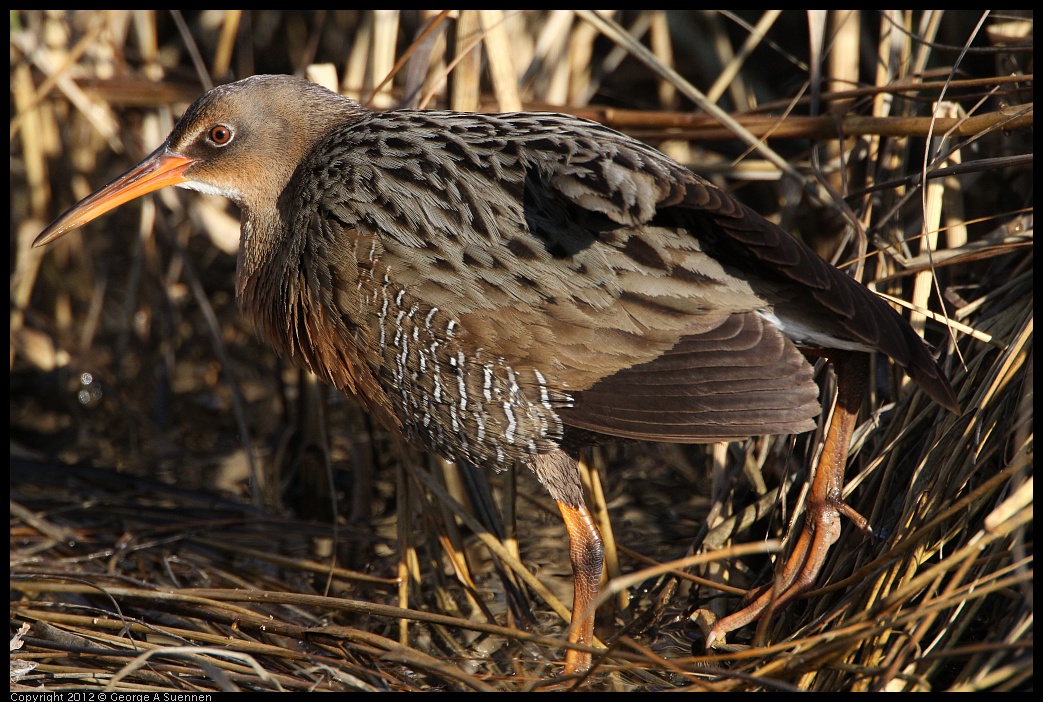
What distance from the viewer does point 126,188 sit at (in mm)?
2961

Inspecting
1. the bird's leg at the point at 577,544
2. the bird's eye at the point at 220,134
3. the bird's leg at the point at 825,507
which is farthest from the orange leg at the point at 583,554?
the bird's eye at the point at 220,134

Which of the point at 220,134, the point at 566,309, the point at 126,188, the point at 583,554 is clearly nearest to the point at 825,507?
the point at 583,554

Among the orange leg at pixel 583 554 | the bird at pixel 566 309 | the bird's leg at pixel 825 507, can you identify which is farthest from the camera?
the orange leg at pixel 583 554

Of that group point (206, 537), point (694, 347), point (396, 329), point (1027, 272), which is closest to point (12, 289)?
point (206, 537)

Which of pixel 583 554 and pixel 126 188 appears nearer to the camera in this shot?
pixel 583 554

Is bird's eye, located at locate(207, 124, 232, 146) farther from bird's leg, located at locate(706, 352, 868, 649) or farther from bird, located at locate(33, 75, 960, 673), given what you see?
bird's leg, located at locate(706, 352, 868, 649)

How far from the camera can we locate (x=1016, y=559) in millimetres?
2018

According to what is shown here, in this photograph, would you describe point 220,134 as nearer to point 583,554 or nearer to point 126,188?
point 126,188

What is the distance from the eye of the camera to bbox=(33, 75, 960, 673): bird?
88.5 inches

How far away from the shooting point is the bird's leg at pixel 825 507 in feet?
8.24

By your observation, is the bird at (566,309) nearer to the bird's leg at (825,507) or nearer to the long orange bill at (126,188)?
the bird's leg at (825,507)

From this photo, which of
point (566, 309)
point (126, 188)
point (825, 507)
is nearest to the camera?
point (566, 309)

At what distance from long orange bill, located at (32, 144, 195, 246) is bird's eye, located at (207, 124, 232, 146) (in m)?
0.10

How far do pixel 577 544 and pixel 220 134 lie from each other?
4.98ft
